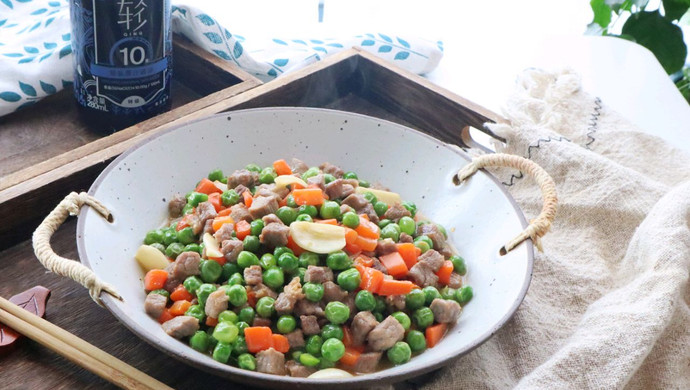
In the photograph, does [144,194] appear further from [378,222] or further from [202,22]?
[202,22]

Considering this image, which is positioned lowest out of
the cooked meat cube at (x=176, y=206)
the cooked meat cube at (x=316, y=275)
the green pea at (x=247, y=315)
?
the cooked meat cube at (x=176, y=206)

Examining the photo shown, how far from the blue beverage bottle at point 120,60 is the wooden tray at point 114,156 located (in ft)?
0.38

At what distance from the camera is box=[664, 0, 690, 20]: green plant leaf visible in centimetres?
365

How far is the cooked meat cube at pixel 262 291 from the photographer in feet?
5.64

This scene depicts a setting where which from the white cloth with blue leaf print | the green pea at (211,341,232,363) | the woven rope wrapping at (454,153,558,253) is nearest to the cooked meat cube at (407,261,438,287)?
the woven rope wrapping at (454,153,558,253)

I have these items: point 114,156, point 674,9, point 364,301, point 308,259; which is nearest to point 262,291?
point 308,259

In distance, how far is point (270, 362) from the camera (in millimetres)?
1564

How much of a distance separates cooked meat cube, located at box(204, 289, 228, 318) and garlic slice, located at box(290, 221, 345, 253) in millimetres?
247

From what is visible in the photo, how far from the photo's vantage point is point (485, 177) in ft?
6.90

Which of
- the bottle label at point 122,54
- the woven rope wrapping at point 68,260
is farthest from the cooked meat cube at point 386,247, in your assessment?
the bottle label at point 122,54

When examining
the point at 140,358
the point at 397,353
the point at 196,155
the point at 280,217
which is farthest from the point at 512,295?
the point at 196,155

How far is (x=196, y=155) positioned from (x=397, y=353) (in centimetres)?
96

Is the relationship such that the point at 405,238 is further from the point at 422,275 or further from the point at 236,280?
the point at 236,280

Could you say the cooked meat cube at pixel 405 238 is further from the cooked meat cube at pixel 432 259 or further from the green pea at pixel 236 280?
the green pea at pixel 236 280
